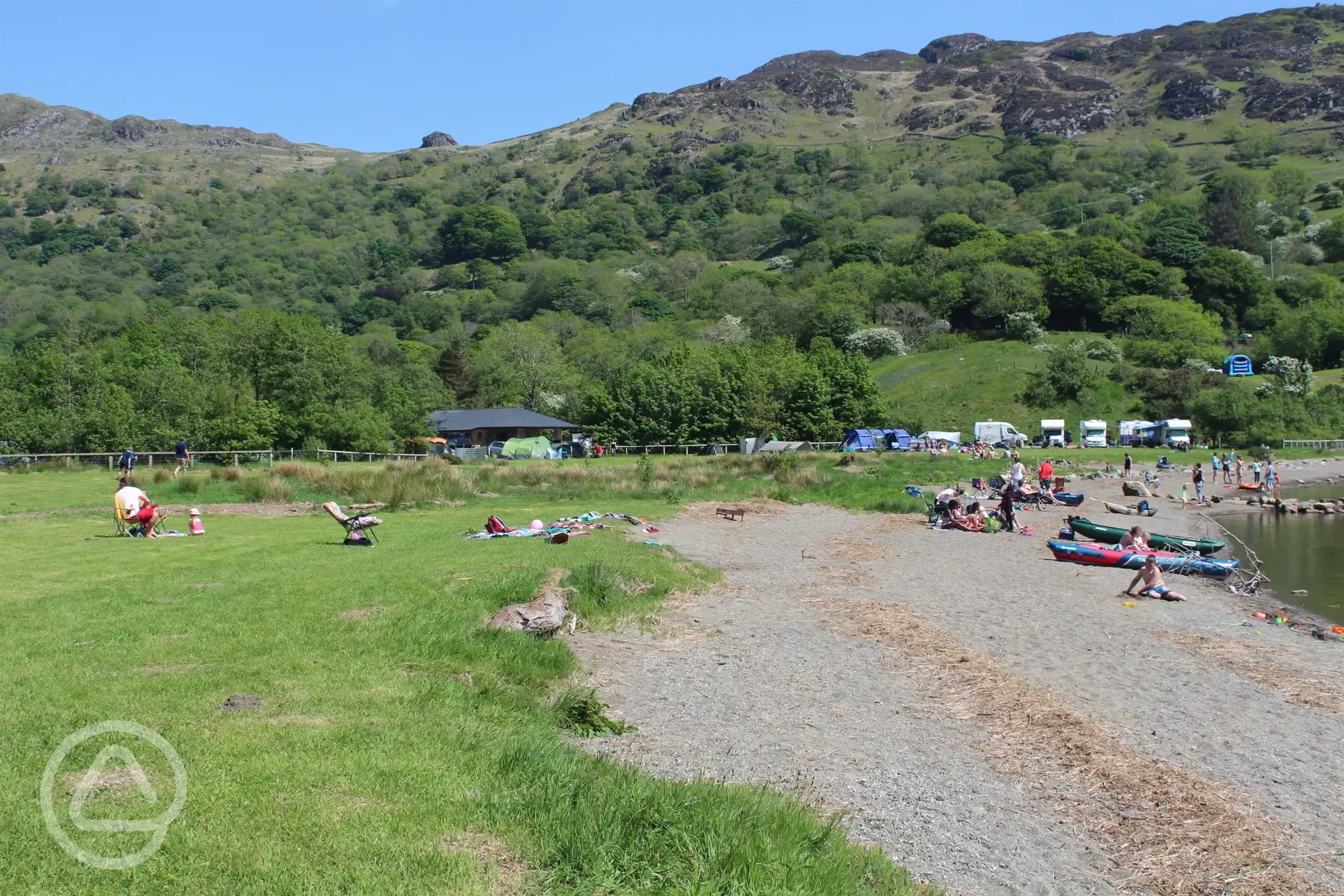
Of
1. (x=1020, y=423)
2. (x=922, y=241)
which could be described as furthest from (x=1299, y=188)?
(x=1020, y=423)

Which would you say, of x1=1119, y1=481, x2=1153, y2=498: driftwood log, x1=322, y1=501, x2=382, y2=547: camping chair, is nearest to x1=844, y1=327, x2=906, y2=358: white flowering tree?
x1=1119, y1=481, x2=1153, y2=498: driftwood log

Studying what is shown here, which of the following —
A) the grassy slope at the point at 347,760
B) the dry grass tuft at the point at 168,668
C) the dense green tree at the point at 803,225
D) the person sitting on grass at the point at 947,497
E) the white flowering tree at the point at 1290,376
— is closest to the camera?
the grassy slope at the point at 347,760

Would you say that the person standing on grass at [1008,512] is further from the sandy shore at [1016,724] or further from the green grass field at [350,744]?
the green grass field at [350,744]

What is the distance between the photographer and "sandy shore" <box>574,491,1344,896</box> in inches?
291

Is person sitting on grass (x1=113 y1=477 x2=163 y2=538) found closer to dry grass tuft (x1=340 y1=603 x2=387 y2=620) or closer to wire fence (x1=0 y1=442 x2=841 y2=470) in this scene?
dry grass tuft (x1=340 y1=603 x2=387 y2=620)

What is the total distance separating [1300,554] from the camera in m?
27.5

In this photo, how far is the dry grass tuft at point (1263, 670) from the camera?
11.8m

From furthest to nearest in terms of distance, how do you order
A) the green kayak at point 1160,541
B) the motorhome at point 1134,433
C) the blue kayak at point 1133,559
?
1. the motorhome at point 1134,433
2. the green kayak at point 1160,541
3. the blue kayak at point 1133,559

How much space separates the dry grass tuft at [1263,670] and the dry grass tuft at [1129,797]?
3.31 m

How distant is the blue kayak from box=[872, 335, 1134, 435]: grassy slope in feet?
185

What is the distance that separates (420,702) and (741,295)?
139m

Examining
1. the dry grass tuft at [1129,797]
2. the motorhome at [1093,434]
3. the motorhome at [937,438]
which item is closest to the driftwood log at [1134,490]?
the motorhome at [937,438]

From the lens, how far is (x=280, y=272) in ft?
632

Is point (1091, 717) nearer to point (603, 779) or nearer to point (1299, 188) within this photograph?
point (603, 779)
